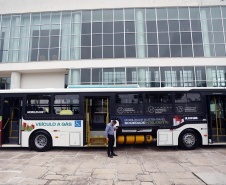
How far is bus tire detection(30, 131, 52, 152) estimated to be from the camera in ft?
25.6

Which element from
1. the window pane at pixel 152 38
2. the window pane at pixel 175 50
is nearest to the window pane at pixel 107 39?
the window pane at pixel 152 38

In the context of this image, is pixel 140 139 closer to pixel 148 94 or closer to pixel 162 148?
pixel 162 148

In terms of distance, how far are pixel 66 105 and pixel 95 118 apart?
203 cm

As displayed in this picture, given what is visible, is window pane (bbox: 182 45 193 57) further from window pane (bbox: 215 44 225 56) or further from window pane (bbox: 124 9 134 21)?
window pane (bbox: 124 9 134 21)

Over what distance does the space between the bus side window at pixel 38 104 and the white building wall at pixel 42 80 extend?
1182cm

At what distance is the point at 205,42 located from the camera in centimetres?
1784

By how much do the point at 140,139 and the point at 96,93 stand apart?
3.34 metres

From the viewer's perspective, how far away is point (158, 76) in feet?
57.1

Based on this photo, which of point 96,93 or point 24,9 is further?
point 24,9

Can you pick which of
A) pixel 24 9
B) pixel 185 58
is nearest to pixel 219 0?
pixel 185 58

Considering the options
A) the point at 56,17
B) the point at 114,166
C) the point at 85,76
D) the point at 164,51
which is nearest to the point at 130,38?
the point at 164,51

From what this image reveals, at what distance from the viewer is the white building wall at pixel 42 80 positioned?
19547 millimetres

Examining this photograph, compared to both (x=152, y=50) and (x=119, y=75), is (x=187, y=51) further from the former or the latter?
(x=119, y=75)

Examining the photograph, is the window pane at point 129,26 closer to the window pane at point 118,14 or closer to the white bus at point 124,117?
the window pane at point 118,14
